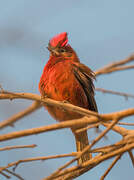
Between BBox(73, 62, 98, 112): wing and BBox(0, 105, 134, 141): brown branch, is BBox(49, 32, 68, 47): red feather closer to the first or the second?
BBox(73, 62, 98, 112): wing

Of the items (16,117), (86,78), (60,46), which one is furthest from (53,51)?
(16,117)

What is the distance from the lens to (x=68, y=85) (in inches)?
143

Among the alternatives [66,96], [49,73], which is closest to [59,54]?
[49,73]

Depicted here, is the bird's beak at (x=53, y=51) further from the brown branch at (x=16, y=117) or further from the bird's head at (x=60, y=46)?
the brown branch at (x=16, y=117)

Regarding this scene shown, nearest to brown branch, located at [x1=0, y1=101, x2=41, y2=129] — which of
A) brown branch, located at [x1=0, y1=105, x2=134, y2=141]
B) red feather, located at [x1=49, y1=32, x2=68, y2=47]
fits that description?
brown branch, located at [x1=0, y1=105, x2=134, y2=141]

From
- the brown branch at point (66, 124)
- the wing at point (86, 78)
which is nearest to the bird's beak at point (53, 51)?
the wing at point (86, 78)

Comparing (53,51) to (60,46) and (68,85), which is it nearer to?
(60,46)

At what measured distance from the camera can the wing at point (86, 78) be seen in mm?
3791

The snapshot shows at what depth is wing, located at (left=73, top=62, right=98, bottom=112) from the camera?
379 centimetres

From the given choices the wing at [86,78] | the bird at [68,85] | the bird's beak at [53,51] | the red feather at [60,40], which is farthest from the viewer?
the red feather at [60,40]

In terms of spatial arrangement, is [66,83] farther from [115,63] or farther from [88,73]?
[115,63]

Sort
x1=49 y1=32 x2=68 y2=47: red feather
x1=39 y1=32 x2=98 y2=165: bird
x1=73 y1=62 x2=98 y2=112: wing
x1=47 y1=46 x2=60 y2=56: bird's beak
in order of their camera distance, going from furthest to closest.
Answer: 1. x1=49 y1=32 x2=68 y2=47: red feather
2. x1=47 y1=46 x2=60 y2=56: bird's beak
3. x1=73 y1=62 x2=98 y2=112: wing
4. x1=39 y1=32 x2=98 y2=165: bird

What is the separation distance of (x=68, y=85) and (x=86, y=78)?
334 millimetres

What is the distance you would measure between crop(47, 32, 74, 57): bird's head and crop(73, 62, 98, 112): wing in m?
0.34
